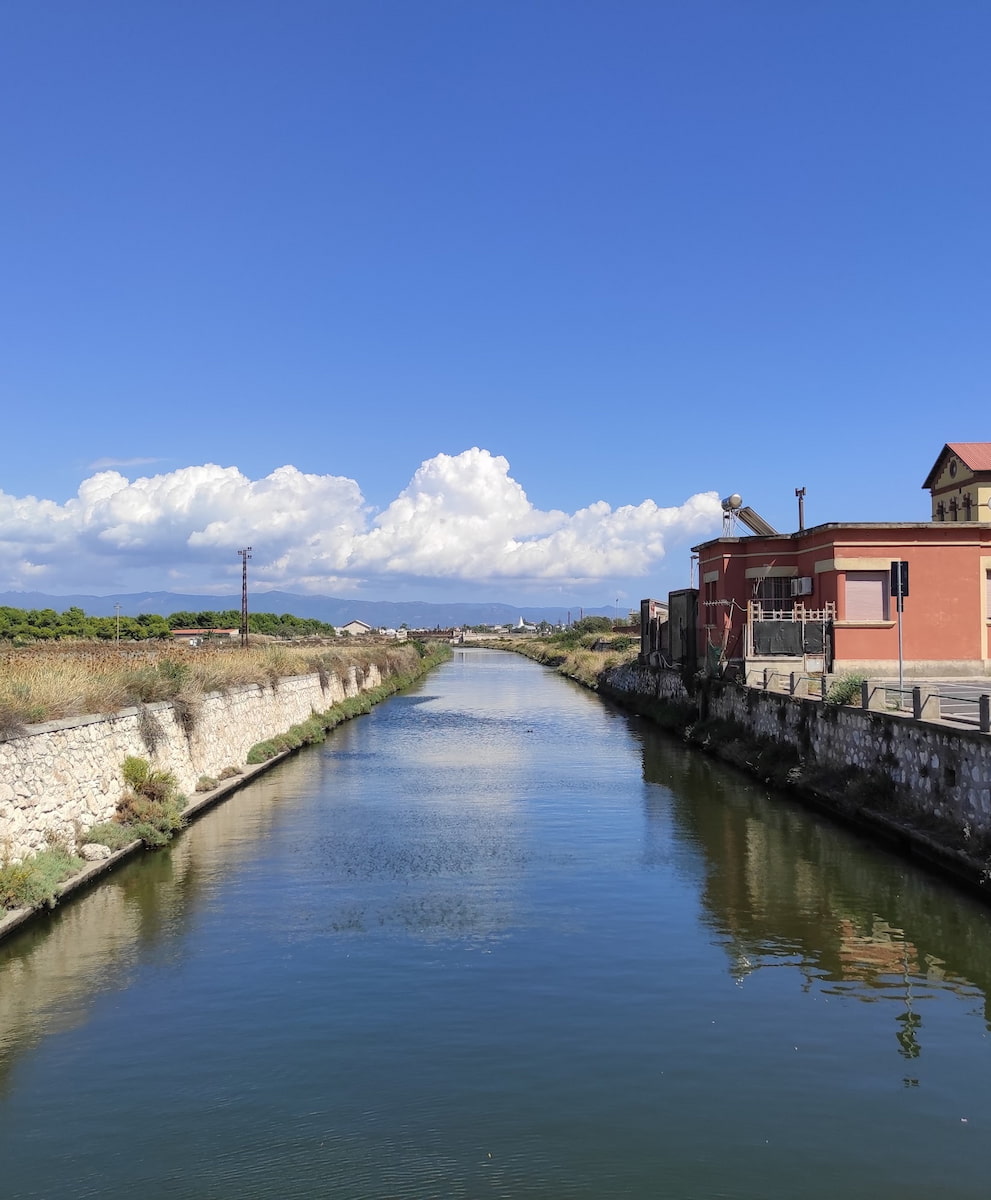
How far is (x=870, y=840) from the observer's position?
18234 mm

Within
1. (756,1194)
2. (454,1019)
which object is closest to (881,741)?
(454,1019)

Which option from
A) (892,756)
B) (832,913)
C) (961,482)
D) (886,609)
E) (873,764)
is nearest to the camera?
(832,913)

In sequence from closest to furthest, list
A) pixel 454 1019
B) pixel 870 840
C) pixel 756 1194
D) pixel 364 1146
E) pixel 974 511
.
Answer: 1. pixel 756 1194
2. pixel 364 1146
3. pixel 454 1019
4. pixel 870 840
5. pixel 974 511

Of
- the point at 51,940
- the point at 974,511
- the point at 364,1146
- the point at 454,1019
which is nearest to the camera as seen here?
the point at 364,1146

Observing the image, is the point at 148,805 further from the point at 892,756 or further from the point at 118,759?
the point at 892,756

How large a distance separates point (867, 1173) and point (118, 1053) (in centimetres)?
643

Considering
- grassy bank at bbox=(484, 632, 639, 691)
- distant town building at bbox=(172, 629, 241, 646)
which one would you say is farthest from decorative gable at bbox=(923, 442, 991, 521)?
distant town building at bbox=(172, 629, 241, 646)

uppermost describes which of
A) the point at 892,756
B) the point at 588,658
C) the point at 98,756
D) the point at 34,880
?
the point at 98,756

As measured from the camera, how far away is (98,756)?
1719cm

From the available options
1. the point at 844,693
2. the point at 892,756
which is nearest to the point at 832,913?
the point at 892,756

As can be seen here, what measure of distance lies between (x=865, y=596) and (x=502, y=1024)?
24924mm

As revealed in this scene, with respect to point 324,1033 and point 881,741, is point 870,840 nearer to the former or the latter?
point 881,741

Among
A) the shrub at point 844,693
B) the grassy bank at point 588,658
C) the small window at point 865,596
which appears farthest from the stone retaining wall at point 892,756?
the grassy bank at point 588,658

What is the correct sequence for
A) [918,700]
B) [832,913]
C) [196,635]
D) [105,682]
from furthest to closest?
[196,635], [105,682], [918,700], [832,913]
